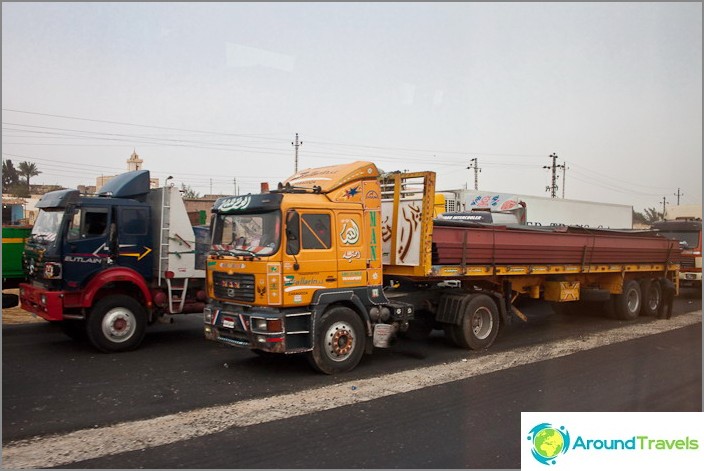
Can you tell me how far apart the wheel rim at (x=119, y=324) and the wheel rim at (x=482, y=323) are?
580cm

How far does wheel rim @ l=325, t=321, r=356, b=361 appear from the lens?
773cm

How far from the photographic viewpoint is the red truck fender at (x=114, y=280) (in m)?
9.08

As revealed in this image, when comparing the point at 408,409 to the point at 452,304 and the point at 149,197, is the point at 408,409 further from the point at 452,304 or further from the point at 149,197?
the point at 149,197

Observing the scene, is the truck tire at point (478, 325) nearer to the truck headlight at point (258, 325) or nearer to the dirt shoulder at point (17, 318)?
the truck headlight at point (258, 325)

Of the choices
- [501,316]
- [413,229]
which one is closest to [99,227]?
[413,229]

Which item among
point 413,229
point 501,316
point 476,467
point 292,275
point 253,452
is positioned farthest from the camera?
point 501,316

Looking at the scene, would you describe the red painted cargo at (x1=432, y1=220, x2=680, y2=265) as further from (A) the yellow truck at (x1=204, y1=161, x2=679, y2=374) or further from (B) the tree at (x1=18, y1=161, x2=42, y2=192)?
(B) the tree at (x1=18, y1=161, x2=42, y2=192)

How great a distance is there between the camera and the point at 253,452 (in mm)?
5035

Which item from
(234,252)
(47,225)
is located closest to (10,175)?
(47,225)

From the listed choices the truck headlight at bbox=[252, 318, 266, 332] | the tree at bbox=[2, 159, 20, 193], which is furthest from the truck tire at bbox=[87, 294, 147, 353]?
the tree at bbox=[2, 159, 20, 193]

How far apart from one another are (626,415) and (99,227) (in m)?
8.30

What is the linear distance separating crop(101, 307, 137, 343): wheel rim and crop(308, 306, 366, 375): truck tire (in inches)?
142

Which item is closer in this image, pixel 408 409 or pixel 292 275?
pixel 408 409

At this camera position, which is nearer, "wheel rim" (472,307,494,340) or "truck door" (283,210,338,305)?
"truck door" (283,210,338,305)
